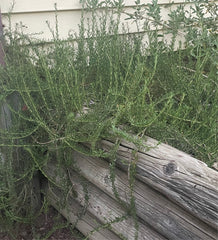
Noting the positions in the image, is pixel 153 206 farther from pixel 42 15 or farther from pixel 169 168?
pixel 42 15

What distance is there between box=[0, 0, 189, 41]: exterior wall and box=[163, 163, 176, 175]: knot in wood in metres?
1.33

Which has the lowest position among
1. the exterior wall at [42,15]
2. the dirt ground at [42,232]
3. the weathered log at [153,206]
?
the dirt ground at [42,232]

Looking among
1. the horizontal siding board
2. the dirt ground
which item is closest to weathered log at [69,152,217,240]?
the dirt ground

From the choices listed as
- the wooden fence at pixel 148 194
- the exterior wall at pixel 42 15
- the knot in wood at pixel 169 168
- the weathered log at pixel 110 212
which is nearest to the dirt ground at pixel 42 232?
the wooden fence at pixel 148 194

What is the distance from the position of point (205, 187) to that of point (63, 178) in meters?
0.97

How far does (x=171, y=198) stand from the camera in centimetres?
166

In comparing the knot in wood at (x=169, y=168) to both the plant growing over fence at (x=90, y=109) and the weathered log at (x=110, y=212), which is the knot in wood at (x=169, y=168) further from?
the weathered log at (x=110, y=212)

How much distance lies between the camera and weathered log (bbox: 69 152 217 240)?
1.60 m

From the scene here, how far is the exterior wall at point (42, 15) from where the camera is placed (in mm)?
2535

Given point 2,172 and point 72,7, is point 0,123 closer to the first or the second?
point 2,172

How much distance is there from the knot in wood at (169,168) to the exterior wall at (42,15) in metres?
1.33

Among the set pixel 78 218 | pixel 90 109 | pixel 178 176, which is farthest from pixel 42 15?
pixel 178 176

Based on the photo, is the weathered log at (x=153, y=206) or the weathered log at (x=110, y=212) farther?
the weathered log at (x=110, y=212)

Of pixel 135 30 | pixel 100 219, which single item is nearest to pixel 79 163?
pixel 100 219
